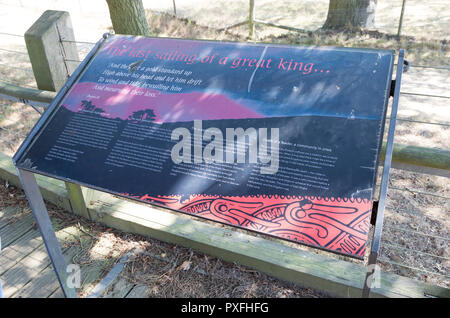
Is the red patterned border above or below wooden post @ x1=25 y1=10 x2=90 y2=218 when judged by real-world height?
below

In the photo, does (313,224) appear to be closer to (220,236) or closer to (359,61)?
(359,61)

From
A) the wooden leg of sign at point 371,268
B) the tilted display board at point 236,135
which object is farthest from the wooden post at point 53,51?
the wooden leg of sign at point 371,268

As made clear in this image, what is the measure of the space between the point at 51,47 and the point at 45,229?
130 centimetres

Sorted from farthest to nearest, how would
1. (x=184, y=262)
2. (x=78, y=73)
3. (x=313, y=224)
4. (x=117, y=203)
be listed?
1. (x=117, y=203)
2. (x=184, y=262)
3. (x=78, y=73)
4. (x=313, y=224)

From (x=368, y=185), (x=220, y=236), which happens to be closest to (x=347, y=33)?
(x=220, y=236)

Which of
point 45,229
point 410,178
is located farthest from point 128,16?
point 410,178

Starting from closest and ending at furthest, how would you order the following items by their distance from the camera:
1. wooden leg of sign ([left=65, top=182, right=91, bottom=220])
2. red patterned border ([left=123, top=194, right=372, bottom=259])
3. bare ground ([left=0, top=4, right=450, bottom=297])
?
red patterned border ([left=123, top=194, right=372, bottom=259])
bare ground ([left=0, top=4, right=450, bottom=297])
wooden leg of sign ([left=65, top=182, right=91, bottom=220])

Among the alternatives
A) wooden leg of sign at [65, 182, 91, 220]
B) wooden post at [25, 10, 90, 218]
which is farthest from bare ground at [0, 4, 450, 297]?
wooden post at [25, 10, 90, 218]

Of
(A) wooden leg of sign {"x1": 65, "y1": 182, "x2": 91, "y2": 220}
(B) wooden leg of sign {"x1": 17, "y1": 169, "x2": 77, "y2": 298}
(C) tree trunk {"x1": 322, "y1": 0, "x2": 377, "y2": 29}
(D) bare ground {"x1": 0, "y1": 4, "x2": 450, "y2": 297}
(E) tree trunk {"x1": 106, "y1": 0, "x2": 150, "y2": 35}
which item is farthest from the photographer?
(C) tree trunk {"x1": 322, "y1": 0, "x2": 377, "y2": 29}

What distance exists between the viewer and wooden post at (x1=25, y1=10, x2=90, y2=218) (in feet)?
7.99

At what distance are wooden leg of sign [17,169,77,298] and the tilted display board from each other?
6.7 inches

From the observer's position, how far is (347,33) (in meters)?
7.86

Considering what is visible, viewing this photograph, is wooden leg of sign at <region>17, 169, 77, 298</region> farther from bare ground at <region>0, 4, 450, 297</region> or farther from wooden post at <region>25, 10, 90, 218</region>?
Result: wooden post at <region>25, 10, 90, 218</region>
